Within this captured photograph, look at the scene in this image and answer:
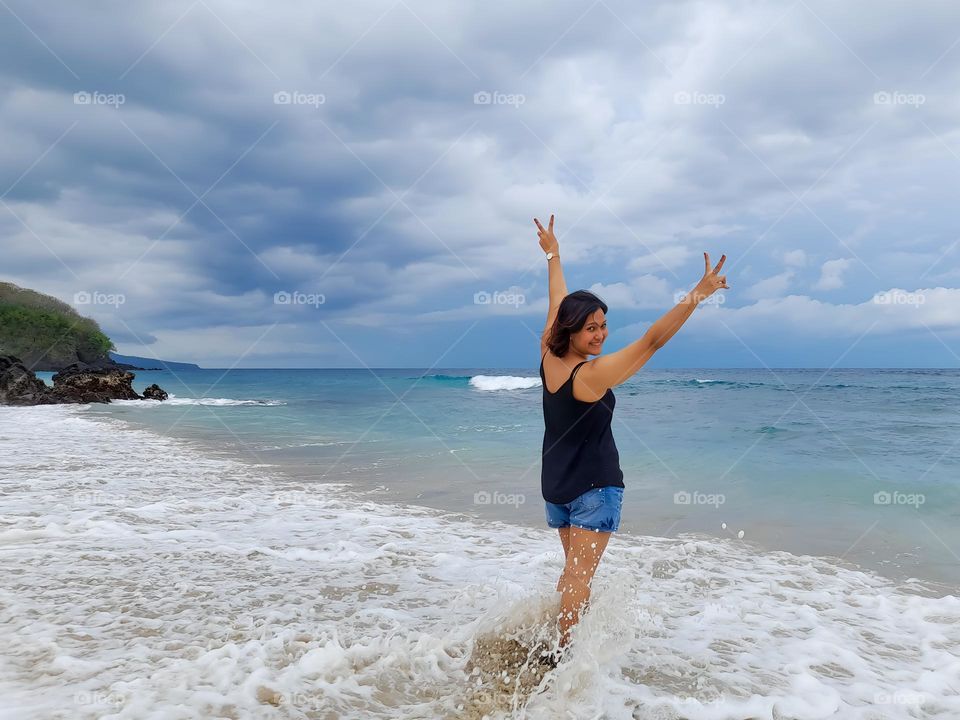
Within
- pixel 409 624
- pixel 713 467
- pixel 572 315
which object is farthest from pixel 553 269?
pixel 713 467

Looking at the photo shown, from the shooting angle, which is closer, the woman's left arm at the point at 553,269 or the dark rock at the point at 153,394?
the woman's left arm at the point at 553,269

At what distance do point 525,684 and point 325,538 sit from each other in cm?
384

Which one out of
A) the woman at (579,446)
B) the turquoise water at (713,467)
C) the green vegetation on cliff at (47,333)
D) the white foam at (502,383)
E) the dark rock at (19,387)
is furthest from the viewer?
the green vegetation on cliff at (47,333)

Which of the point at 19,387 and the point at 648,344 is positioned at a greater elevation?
the point at 648,344

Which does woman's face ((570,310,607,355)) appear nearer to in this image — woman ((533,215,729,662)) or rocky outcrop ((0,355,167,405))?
woman ((533,215,729,662))

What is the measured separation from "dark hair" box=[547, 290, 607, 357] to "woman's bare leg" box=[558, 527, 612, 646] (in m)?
1.12

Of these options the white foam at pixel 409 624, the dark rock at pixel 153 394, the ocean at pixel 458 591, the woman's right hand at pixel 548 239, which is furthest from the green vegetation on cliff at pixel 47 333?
the woman's right hand at pixel 548 239

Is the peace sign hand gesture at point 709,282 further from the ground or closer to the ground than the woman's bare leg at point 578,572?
further from the ground

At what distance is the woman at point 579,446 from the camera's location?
11.2 feet

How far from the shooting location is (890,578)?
569 centimetres

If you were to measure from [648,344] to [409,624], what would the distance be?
9.11 ft

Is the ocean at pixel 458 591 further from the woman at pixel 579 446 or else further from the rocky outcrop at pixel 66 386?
the rocky outcrop at pixel 66 386

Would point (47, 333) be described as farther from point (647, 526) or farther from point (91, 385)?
point (647, 526)

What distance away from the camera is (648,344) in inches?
120
